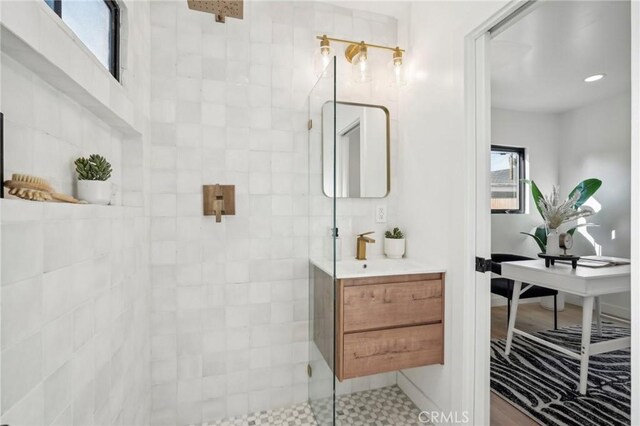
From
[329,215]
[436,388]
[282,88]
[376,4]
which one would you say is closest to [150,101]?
[282,88]

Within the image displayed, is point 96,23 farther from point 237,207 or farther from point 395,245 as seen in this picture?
point 395,245

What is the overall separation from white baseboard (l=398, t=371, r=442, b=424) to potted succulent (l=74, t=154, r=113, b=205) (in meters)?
2.03

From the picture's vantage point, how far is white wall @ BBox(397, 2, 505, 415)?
5.16 feet

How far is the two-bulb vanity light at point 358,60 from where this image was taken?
6.34 feet

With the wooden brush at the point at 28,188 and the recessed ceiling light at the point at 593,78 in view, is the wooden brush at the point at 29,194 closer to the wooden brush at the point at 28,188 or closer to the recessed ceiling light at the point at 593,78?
the wooden brush at the point at 28,188

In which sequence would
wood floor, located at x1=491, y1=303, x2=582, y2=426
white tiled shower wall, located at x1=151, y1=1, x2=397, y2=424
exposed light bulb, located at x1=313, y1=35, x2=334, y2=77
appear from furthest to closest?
exposed light bulb, located at x1=313, y1=35, x2=334, y2=77
white tiled shower wall, located at x1=151, y1=1, x2=397, y2=424
wood floor, located at x1=491, y1=303, x2=582, y2=426

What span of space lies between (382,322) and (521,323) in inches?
→ 25.9

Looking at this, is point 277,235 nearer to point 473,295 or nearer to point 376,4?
point 473,295

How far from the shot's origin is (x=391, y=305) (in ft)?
5.44

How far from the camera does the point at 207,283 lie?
6.07 ft

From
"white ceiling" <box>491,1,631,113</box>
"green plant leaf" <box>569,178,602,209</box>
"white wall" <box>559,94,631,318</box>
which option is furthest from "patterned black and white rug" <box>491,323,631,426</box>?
"white ceiling" <box>491,1,631,113</box>

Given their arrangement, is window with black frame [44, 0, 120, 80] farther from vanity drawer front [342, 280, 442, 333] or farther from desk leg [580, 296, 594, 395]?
desk leg [580, 296, 594, 395]

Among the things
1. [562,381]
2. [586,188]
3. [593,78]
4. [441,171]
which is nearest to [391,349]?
[562,381]

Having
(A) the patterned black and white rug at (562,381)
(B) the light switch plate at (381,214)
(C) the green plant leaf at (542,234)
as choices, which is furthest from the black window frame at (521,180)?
(B) the light switch plate at (381,214)
